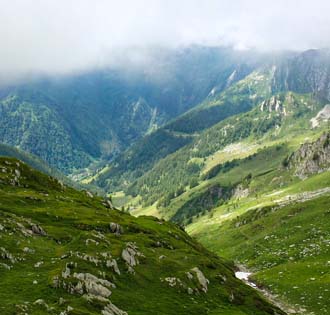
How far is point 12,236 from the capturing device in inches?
3120

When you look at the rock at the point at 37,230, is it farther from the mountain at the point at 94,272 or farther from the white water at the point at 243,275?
the white water at the point at 243,275

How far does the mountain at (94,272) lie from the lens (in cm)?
5756

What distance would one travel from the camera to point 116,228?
11056 centimetres

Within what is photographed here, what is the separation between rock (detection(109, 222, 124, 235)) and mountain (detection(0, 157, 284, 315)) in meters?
0.23

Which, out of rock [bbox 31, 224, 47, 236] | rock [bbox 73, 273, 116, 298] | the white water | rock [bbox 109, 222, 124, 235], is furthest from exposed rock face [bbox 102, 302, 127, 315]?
the white water

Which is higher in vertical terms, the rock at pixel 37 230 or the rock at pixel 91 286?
the rock at pixel 37 230

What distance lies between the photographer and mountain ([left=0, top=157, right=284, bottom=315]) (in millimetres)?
57562

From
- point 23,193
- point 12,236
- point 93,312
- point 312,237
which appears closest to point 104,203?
point 23,193

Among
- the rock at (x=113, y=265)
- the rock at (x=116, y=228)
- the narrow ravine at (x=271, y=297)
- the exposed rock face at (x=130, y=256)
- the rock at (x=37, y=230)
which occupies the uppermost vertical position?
the rock at (x=116, y=228)

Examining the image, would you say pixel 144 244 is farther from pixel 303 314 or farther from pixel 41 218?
pixel 303 314

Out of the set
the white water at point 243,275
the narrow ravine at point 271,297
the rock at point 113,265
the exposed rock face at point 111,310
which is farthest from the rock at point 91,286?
the white water at point 243,275

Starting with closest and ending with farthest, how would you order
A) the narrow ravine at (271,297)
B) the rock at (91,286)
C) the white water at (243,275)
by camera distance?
the rock at (91,286), the narrow ravine at (271,297), the white water at (243,275)

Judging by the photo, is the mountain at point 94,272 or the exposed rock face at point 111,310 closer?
the exposed rock face at point 111,310

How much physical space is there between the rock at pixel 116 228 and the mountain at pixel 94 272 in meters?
0.23
